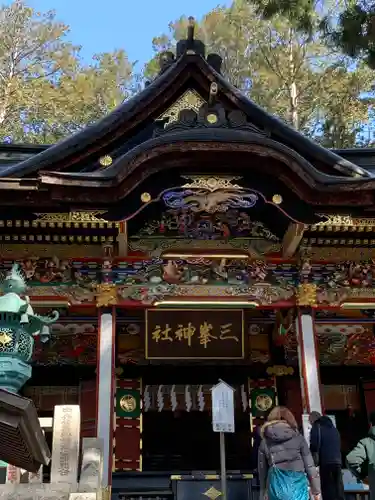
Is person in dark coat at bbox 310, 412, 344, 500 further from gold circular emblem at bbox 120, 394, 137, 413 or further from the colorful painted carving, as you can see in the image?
gold circular emblem at bbox 120, 394, 137, 413

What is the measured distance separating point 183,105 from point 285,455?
6.11 metres

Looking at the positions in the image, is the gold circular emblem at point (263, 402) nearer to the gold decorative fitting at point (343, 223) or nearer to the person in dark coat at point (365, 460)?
the gold decorative fitting at point (343, 223)

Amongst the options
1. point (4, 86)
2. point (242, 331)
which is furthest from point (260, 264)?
point (4, 86)

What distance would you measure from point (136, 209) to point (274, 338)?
140 inches

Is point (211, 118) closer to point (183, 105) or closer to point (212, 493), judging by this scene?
point (183, 105)

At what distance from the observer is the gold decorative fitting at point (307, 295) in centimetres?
858

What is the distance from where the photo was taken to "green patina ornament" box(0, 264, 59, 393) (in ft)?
15.6

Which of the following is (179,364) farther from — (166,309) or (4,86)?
(4,86)

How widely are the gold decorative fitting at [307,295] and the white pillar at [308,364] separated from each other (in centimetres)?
15

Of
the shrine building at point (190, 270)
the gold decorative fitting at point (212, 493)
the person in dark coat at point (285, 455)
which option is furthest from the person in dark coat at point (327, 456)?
the gold decorative fitting at point (212, 493)

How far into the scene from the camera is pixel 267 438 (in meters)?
4.94

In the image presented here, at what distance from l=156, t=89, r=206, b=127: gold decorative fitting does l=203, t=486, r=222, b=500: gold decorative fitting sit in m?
5.07

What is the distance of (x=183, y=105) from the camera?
963 centimetres

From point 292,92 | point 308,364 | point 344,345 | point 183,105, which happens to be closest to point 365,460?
point 308,364
